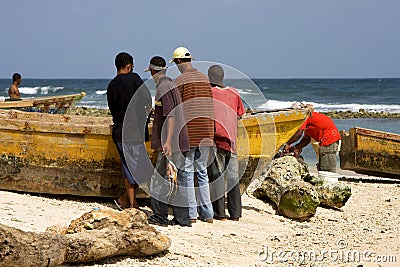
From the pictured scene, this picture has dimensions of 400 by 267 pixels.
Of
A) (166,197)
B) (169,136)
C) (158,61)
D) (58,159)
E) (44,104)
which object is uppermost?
(158,61)

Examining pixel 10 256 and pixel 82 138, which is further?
pixel 82 138

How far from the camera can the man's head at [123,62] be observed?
6.50 m

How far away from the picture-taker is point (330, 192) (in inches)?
322

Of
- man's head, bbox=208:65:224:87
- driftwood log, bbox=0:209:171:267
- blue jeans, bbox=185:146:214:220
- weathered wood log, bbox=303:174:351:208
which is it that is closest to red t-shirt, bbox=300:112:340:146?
weathered wood log, bbox=303:174:351:208

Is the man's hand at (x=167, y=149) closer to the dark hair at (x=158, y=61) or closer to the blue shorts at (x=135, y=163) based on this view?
the blue shorts at (x=135, y=163)

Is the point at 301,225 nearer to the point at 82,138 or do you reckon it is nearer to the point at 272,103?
the point at 82,138

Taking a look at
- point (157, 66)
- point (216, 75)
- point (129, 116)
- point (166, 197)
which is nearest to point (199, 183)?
point (166, 197)

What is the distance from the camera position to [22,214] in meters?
5.98

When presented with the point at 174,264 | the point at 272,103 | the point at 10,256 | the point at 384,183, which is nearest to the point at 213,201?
the point at 174,264

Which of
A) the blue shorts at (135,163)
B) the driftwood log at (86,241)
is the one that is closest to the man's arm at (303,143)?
the blue shorts at (135,163)

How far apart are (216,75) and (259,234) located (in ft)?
5.82

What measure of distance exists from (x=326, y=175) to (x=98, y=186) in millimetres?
4322

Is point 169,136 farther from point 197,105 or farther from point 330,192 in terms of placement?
point 330,192

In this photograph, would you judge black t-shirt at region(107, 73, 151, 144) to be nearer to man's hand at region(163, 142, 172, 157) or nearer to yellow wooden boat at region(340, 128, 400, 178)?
man's hand at region(163, 142, 172, 157)
